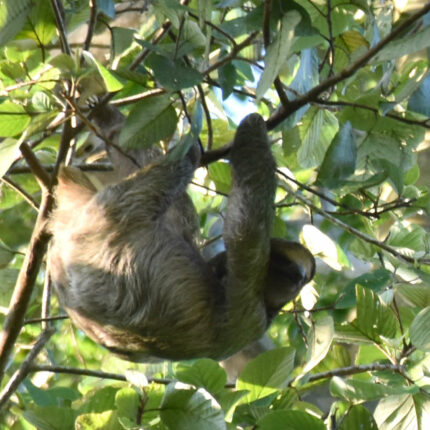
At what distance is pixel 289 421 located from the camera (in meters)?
2.99

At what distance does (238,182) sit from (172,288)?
22.6 inches

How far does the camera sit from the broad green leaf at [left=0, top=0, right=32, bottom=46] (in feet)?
8.78

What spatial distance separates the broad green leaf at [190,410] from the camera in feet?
9.24

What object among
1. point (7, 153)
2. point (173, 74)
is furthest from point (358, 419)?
point (7, 153)

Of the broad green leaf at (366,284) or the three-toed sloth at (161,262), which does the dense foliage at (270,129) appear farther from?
the three-toed sloth at (161,262)

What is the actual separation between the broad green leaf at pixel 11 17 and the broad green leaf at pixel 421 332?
6.13 ft

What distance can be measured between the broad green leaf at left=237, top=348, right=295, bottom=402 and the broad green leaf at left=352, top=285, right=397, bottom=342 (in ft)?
1.13

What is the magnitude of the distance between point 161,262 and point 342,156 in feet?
3.23

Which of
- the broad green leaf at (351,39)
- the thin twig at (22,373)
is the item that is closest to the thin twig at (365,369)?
the thin twig at (22,373)

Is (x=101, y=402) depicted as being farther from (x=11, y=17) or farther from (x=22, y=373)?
(x=11, y=17)

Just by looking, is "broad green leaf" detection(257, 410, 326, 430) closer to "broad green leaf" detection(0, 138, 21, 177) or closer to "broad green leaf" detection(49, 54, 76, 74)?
"broad green leaf" detection(0, 138, 21, 177)

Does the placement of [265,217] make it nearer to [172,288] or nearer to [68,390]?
[172,288]

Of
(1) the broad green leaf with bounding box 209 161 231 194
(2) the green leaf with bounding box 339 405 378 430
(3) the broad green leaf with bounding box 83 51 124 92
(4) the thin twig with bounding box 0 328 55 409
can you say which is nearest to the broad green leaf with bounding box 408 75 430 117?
(3) the broad green leaf with bounding box 83 51 124 92

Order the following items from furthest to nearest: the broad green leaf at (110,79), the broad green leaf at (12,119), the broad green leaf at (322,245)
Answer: the broad green leaf at (322,245) < the broad green leaf at (12,119) < the broad green leaf at (110,79)
